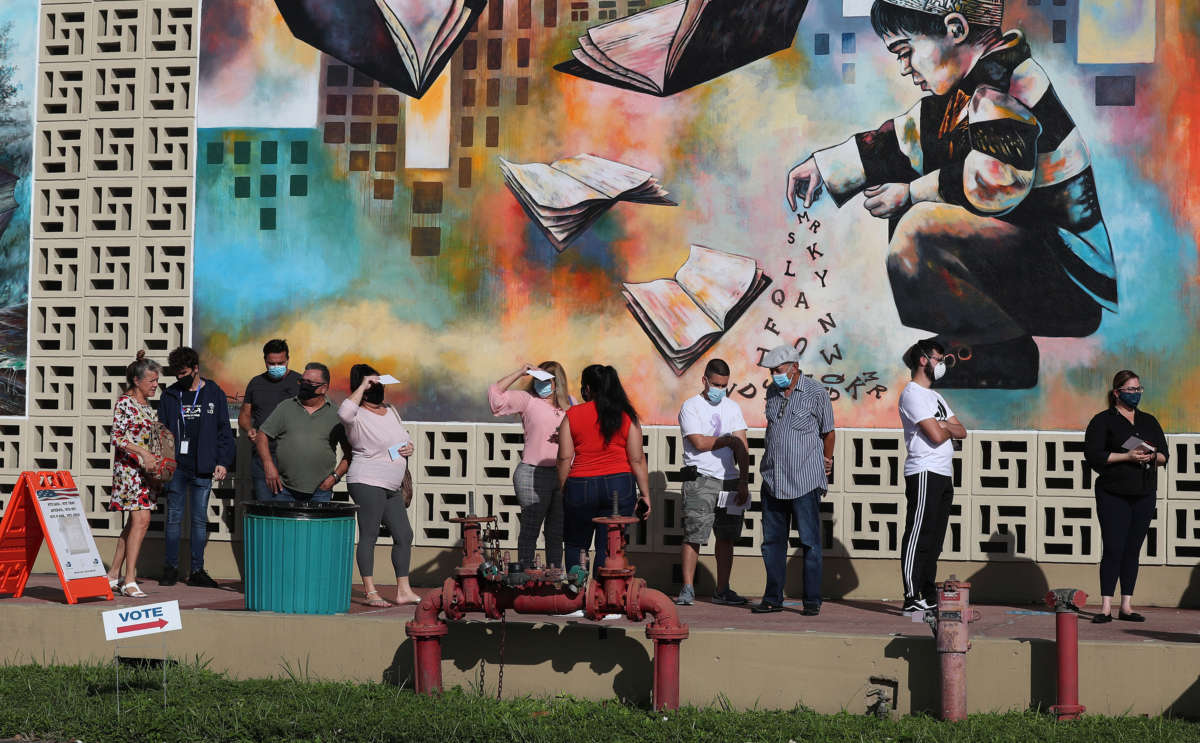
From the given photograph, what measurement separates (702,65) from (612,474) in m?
4.27

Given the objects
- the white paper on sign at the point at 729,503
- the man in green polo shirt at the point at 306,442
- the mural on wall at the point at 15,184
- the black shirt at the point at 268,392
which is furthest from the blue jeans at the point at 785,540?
the mural on wall at the point at 15,184

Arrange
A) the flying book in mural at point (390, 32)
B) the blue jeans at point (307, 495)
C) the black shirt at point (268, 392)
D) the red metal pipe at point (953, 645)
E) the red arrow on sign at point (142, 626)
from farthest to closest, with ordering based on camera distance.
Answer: the flying book in mural at point (390, 32) < the black shirt at point (268, 392) < the blue jeans at point (307, 495) < the red arrow on sign at point (142, 626) < the red metal pipe at point (953, 645)

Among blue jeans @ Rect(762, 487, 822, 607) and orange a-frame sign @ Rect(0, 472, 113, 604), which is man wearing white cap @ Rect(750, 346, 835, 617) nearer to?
blue jeans @ Rect(762, 487, 822, 607)

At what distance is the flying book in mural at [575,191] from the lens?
13641 millimetres

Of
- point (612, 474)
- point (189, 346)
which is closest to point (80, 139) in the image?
point (189, 346)

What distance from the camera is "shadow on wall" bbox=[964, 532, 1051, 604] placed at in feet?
42.1

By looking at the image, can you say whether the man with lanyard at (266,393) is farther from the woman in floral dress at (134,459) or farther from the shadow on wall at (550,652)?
the shadow on wall at (550,652)

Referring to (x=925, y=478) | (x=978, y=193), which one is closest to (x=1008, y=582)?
(x=925, y=478)

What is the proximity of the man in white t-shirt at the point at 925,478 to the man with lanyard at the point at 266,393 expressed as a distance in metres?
5.09

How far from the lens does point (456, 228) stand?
546 inches

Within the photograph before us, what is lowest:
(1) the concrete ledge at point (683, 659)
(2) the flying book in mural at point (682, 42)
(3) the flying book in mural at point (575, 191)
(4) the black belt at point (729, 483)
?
(1) the concrete ledge at point (683, 659)

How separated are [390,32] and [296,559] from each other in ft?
17.9

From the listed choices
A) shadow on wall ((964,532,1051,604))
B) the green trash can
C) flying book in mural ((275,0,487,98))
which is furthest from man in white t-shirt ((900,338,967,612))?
flying book in mural ((275,0,487,98))

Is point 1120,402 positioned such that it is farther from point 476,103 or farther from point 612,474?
point 476,103
